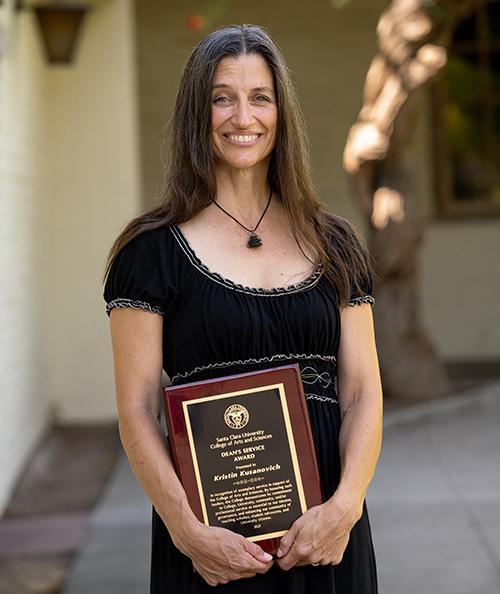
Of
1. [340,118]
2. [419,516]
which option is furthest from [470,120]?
[419,516]

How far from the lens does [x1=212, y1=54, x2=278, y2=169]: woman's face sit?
2582 mm

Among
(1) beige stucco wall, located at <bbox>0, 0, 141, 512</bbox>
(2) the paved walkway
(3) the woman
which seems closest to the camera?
(3) the woman

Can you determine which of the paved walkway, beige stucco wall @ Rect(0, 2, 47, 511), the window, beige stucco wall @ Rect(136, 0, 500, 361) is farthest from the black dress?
the window

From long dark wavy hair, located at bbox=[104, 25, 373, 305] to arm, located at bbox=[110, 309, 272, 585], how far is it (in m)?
0.19

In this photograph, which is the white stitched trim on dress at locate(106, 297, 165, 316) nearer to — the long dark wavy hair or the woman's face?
the long dark wavy hair

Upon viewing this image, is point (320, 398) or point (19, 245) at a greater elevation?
point (320, 398)

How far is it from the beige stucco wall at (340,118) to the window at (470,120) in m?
0.13

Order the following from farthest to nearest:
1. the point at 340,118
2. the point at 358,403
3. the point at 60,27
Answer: the point at 340,118, the point at 60,27, the point at 358,403

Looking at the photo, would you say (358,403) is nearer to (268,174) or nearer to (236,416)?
(236,416)

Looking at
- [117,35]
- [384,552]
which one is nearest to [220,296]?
[384,552]

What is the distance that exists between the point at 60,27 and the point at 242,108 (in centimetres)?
587

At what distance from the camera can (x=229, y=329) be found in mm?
2535

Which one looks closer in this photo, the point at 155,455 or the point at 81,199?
the point at 155,455

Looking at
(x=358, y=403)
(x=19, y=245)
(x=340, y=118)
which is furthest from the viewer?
(x=340, y=118)
